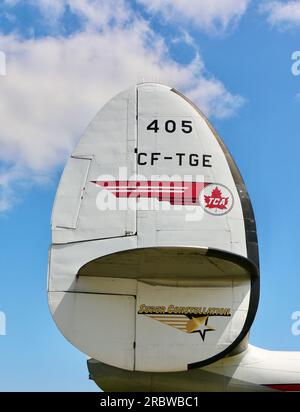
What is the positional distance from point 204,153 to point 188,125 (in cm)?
64

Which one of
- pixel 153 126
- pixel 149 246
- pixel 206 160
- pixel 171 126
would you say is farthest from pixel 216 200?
pixel 153 126

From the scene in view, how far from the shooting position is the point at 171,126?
12.3 m

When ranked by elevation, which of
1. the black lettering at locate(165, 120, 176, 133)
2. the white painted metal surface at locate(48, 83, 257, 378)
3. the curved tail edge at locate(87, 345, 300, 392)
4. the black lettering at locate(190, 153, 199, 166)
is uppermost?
the black lettering at locate(165, 120, 176, 133)

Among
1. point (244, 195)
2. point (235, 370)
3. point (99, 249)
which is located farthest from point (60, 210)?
point (235, 370)

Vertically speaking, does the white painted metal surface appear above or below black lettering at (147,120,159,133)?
below

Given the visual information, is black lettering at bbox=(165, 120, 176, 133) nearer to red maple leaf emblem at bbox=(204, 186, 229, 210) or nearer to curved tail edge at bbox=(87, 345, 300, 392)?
red maple leaf emblem at bbox=(204, 186, 229, 210)

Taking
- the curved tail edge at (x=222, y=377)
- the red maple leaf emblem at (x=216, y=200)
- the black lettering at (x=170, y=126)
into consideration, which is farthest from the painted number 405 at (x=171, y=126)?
the curved tail edge at (x=222, y=377)

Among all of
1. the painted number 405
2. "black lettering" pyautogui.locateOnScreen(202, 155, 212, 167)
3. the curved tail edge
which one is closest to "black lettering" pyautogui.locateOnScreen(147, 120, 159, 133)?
the painted number 405

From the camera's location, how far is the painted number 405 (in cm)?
1229

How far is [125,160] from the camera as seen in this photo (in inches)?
476

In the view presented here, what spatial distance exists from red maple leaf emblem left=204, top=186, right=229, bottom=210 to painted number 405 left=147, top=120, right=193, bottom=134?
1325 mm

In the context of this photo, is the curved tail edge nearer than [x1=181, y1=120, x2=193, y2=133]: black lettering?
Yes

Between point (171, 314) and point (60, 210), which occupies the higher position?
point (60, 210)

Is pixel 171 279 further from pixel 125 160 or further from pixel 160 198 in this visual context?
pixel 125 160
